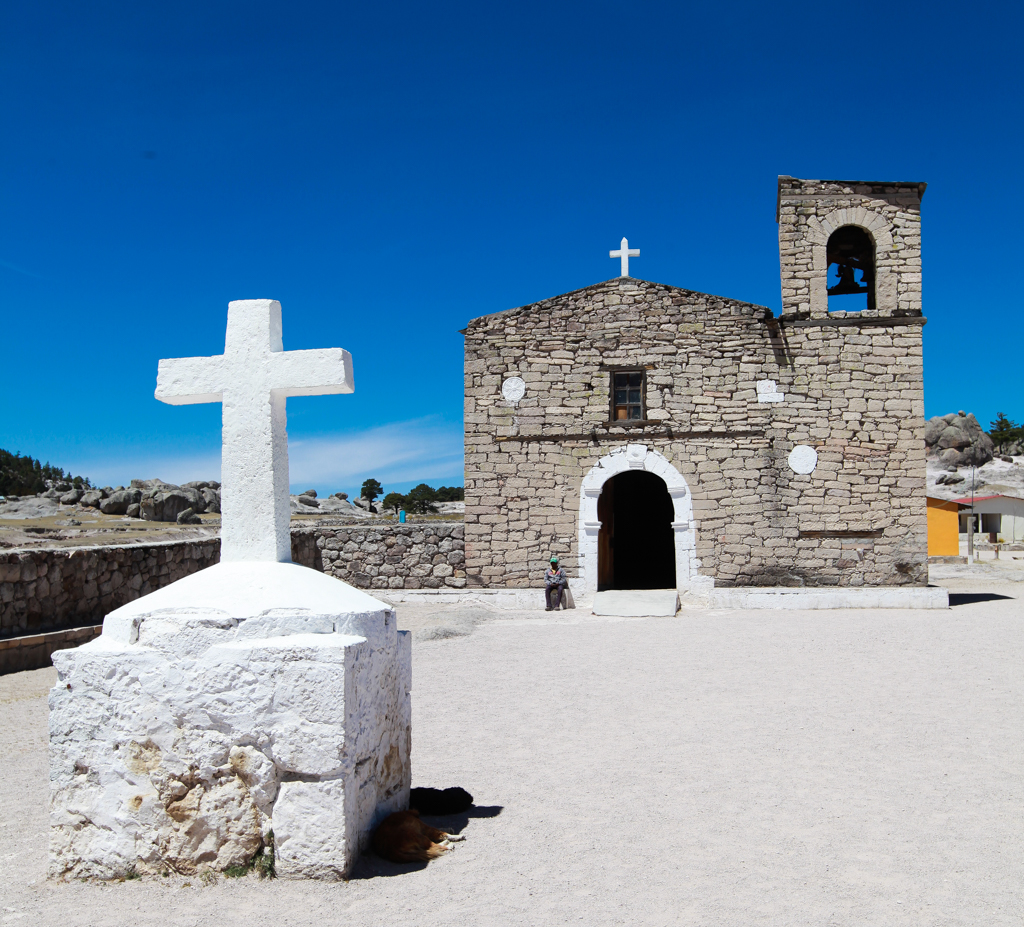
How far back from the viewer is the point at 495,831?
3.79m

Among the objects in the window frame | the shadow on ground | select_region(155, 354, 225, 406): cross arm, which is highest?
the window frame

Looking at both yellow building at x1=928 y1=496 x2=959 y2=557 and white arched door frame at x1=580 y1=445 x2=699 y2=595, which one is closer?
white arched door frame at x1=580 y1=445 x2=699 y2=595

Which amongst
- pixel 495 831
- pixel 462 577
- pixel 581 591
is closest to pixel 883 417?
pixel 581 591

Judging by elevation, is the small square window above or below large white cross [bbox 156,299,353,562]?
above

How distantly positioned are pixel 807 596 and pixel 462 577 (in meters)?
5.43

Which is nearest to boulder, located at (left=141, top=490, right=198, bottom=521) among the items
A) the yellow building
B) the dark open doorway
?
the dark open doorway

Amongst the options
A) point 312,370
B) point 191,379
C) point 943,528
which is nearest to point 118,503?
point 943,528

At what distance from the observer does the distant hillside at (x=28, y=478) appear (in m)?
42.2

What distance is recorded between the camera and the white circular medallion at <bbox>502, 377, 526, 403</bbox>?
13289 millimetres

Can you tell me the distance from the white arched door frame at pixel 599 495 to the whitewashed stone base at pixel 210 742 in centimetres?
987

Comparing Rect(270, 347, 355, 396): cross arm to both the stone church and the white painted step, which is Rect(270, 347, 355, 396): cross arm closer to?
the white painted step

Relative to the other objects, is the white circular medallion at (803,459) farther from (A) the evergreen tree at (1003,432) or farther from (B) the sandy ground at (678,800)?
(A) the evergreen tree at (1003,432)

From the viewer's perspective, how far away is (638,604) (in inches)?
474

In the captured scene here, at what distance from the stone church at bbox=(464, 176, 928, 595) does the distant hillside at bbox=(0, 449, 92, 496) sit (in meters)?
33.3
